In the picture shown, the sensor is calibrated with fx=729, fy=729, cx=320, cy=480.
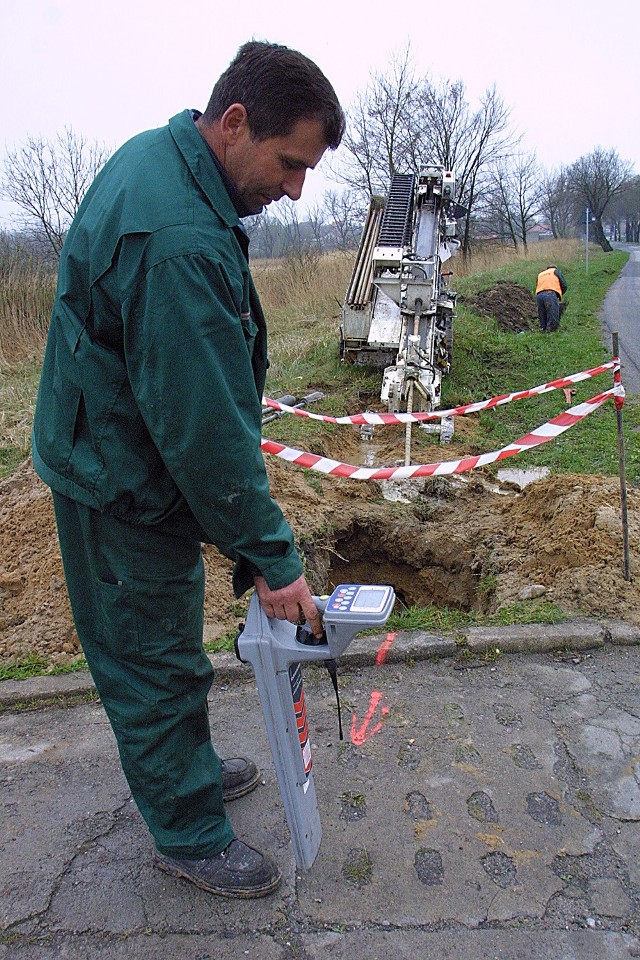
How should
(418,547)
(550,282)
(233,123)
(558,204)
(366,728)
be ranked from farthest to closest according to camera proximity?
(558,204) → (550,282) → (418,547) → (366,728) → (233,123)

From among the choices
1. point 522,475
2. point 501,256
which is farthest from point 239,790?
point 501,256

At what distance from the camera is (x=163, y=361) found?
5.78ft

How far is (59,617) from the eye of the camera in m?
4.02

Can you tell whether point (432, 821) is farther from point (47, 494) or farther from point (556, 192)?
point (556, 192)

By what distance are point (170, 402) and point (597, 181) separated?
218 ft

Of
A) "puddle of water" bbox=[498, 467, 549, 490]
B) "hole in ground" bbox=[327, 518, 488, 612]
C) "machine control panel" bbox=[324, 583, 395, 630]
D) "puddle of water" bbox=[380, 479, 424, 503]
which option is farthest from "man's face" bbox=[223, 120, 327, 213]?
"puddle of water" bbox=[498, 467, 549, 490]

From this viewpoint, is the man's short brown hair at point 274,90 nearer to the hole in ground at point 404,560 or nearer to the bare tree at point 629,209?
the hole in ground at point 404,560

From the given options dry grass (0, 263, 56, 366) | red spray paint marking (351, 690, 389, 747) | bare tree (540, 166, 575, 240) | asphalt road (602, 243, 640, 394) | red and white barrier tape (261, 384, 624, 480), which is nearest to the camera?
red spray paint marking (351, 690, 389, 747)

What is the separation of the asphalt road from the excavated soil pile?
4000mm

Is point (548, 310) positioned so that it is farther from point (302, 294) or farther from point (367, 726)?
point (367, 726)

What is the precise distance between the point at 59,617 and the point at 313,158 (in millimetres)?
2992

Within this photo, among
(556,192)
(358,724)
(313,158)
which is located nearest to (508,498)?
(358,724)

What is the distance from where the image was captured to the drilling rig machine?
747 centimetres

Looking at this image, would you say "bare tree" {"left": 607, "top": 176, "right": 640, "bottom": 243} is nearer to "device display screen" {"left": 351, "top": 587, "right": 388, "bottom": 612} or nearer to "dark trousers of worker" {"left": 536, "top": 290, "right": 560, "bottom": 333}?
"dark trousers of worker" {"left": 536, "top": 290, "right": 560, "bottom": 333}
